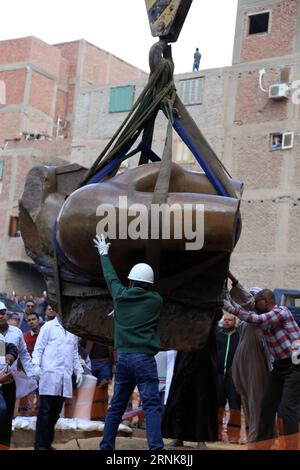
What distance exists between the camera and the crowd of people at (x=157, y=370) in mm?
7038

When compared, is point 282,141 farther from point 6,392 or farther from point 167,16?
point 167,16

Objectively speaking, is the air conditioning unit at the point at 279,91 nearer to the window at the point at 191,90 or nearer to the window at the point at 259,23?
the window at the point at 259,23

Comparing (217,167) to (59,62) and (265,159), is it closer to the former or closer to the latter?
(265,159)

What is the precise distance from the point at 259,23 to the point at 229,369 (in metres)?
23.4

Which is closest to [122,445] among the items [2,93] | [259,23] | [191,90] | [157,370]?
[157,370]

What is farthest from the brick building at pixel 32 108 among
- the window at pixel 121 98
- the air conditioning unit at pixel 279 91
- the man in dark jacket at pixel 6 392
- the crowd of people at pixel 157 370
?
the man in dark jacket at pixel 6 392

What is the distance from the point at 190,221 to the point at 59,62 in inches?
1642

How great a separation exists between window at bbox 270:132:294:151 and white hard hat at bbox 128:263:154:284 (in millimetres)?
24563

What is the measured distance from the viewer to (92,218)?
6.75 metres

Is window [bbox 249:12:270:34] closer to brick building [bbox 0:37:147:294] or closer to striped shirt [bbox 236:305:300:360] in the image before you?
brick building [bbox 0:37:147:294]

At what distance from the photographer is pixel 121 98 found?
35875 mm

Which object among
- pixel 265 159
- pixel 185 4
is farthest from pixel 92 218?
pixel 265 159

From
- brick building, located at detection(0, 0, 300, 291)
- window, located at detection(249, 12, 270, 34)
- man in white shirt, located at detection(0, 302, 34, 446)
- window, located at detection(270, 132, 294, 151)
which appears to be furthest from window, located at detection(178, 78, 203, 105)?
man in white shirt, located at detection(0, 302, 34, 446)

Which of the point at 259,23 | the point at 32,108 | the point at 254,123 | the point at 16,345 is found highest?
the point at 259,23
